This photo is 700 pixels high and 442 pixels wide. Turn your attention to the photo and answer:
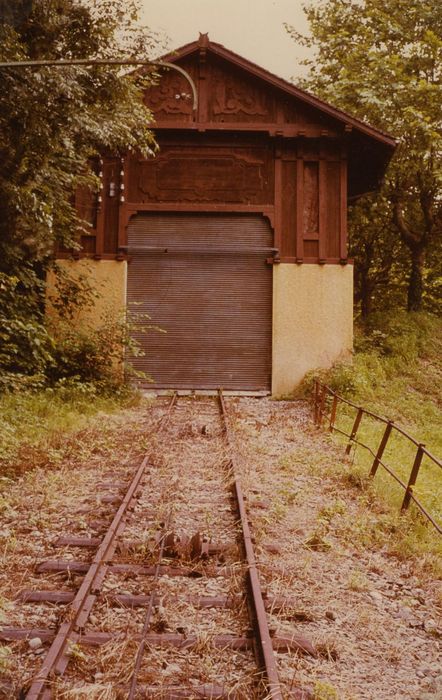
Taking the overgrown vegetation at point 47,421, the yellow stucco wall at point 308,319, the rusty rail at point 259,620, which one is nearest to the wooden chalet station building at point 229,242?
the yellow stucco wall at point 308,319

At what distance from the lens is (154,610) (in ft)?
13.2

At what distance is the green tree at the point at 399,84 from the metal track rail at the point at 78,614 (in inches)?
645

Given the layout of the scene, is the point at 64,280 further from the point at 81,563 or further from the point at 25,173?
the point at 81,563

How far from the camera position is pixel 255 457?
29.1 ft

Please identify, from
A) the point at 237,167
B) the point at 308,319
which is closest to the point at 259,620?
the point at 308,319

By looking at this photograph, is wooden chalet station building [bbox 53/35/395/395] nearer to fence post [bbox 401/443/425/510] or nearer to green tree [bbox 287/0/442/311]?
green tree [bbox 287/0/442/311]

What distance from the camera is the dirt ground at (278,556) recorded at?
3.42 metres

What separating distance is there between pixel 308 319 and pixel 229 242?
3009mm

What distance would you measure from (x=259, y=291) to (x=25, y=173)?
815 centimetres

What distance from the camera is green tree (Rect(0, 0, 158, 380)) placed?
899cm

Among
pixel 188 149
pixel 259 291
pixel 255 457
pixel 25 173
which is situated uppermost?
pixel 188 149

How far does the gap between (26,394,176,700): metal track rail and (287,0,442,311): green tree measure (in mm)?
16391

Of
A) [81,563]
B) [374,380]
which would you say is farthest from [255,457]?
[374,380]

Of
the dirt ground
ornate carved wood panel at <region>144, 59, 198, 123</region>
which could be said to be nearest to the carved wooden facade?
ornate carved wood panel at <region>144, 59, 198, 123</region>
